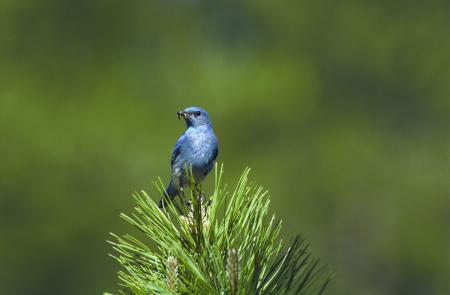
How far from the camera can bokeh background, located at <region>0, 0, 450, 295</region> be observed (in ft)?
39.4

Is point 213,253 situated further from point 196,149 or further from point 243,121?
point 243,121

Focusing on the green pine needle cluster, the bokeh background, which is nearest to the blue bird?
the green pine needle cluster

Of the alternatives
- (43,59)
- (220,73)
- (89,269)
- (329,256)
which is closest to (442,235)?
(329,256)

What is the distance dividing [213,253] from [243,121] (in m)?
11.1

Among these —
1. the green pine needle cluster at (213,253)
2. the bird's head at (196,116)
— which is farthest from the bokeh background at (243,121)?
the green pine needle cluster at (213,253)

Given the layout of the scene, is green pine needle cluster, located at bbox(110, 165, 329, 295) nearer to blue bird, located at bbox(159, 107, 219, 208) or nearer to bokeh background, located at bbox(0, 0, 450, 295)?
blue bird, located at bbox(159, 107, 219, 208)

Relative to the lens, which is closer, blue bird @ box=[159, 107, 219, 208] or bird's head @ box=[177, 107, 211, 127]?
blue bird @ box=[159, 107, 219, 208]

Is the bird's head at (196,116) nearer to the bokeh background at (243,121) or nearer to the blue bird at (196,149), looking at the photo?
the blue bird at (196,149)

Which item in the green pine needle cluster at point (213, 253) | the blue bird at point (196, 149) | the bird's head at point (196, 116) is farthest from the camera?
the bird's head at point (196, 116)

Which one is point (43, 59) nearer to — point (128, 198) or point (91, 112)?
point (91, 112)

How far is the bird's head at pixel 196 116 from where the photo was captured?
478 centimetres

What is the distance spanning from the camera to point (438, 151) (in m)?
14.9

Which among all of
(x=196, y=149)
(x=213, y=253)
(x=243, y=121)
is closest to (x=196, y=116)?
(x=196, y=149)

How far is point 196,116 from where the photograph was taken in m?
4.82
